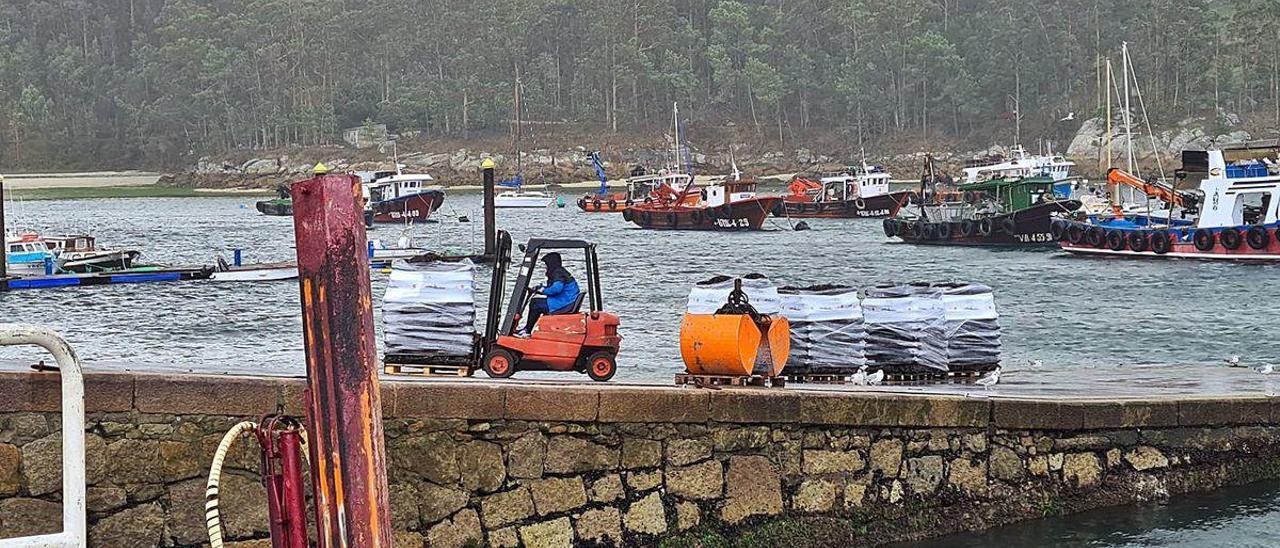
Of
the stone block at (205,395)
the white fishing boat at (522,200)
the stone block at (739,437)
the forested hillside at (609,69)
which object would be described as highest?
the forested hillside at (609,69)

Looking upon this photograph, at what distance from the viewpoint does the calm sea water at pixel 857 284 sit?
42.7ft

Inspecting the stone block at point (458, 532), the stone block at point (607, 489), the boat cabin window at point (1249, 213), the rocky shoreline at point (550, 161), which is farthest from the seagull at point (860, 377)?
the rocky shoreline at point (550, 161)

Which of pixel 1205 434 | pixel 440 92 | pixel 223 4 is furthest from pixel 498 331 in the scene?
pixel 223 4

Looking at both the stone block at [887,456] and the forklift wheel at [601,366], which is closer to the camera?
the stone block at [887,456]

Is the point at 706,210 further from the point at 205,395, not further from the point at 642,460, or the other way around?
the point at 205,395

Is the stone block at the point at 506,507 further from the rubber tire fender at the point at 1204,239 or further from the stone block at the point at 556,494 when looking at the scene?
the rubber tire fender at the point at 1204,239

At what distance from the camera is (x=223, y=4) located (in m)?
185

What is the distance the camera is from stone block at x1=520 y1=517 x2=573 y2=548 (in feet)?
35.9

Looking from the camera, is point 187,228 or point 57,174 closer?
point 187,228

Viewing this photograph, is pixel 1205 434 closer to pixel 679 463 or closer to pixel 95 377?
pixel 679 463

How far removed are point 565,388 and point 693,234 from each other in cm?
6995

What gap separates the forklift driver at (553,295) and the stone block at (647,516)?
372 centimetres

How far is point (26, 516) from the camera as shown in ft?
32.5

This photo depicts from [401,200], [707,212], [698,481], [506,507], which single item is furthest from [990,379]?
[401,200]
